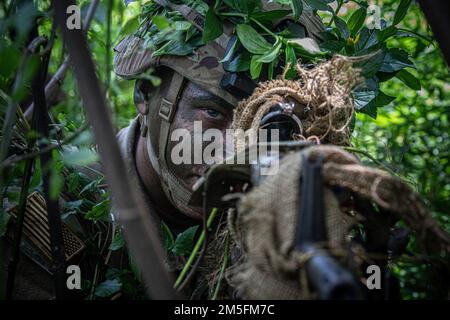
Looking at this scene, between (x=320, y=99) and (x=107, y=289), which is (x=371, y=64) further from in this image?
(x=107, y=289)

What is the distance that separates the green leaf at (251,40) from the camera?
167 cm

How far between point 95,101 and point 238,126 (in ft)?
2.48

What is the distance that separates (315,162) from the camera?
893 millimetres

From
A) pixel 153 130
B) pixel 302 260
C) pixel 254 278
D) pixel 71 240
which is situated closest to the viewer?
pixel 302 260

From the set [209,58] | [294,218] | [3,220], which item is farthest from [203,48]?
[294,218]

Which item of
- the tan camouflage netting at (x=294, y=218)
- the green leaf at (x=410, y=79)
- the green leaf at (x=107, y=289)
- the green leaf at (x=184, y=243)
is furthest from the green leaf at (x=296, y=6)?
the green leaf at (x=107, y=289)

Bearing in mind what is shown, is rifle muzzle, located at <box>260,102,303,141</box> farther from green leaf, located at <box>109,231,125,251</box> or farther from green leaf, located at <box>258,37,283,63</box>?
green leaf, located at <box>109,231,125,251</box>

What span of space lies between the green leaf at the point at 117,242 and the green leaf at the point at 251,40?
68 cm

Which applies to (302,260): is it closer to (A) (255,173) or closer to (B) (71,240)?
(A) (255,173)

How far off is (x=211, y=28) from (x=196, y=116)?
33 centimetres

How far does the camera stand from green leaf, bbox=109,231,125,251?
170 centimetres

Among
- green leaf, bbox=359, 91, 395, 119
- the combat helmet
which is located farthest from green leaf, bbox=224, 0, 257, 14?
green leaf, bbox=359, 91, 395, 119

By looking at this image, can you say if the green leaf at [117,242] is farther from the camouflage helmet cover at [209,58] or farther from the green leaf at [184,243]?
the camouflage helmet cover at [209,58]
